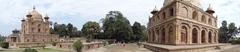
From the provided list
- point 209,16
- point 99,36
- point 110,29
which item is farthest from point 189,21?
point 99,36

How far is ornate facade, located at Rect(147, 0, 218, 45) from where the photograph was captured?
2706cm

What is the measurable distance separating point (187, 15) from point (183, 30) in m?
1.63

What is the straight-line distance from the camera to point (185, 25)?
28031mm

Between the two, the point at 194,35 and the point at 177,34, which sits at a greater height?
the point at 177,34

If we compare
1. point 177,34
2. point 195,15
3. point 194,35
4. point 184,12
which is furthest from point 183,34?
point 195,15

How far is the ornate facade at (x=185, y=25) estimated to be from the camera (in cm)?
2706

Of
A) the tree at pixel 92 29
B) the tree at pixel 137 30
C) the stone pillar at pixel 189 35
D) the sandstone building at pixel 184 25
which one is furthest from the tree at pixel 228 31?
the stone pillar at pixel 189 35

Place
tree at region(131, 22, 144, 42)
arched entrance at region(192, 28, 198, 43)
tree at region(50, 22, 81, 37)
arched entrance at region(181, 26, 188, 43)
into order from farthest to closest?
tree at region(50, 22, 81, 37), tree at region(131, 22, 144, 42), arched entrance at region(192, 28, 198, 43), arched entrance at region(181, 26, 188, 43)

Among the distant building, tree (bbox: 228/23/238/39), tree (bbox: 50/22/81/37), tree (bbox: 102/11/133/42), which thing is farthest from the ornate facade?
tree (bbox: 50/22/81/37)

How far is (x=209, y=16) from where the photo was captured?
3512cm

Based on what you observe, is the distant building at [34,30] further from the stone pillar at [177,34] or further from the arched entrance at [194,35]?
the stone pillar at [177,34]

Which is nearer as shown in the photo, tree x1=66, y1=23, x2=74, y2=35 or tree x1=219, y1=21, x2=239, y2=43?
tree x1=219, y1=21, x2=239, y2=43

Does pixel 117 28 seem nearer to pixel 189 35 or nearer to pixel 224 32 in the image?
pixel 224 32

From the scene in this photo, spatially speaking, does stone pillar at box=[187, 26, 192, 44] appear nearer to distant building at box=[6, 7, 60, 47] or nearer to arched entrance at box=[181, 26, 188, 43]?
arched entrance at box=[181, 26, 188, 43]
